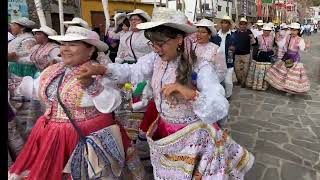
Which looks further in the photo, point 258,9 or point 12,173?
point 258,9

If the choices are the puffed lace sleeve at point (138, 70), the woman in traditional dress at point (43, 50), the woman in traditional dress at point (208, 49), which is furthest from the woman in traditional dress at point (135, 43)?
the puffed lace sleeve at point (138, 70)

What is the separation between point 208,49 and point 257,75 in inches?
193

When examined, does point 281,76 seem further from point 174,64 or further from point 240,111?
point 174,64

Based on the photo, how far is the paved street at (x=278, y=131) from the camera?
171 inches

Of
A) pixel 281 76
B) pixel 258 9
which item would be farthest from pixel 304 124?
pixel 258 9

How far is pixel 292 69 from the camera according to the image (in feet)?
28.7

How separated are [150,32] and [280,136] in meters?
4.00

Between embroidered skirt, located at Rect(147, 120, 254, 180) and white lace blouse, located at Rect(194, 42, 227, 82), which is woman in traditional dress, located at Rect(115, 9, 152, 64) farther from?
embroidered skirt, located at Rect(147, 120, 254, 180)

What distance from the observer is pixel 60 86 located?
250 centimetres

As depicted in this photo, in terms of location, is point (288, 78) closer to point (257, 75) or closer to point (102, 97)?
point (257, 75)

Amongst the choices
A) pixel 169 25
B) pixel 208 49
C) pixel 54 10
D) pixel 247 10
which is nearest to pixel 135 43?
pixel 208 49

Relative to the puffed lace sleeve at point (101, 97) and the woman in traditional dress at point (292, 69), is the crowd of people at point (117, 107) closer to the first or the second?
the puffed lace sleeve at point (101, 97)

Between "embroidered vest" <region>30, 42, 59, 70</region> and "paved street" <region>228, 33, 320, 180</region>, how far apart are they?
307 centimetres

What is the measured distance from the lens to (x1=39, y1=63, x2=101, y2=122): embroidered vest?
2477mm
